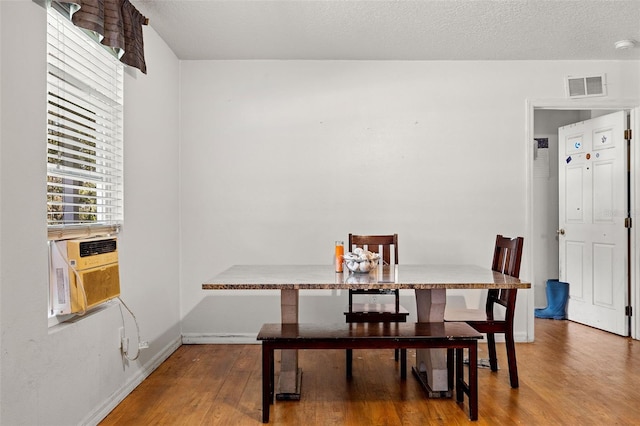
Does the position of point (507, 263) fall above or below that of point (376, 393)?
above

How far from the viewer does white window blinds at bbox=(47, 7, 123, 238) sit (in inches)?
86.8

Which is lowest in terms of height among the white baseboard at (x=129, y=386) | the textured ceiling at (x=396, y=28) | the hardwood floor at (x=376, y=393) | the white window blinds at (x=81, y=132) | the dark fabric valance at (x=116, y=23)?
the hardwood floor at (x=376, y=393)

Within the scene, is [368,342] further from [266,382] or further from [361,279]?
[266,382]

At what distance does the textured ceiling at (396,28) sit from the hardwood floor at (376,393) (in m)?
2.35

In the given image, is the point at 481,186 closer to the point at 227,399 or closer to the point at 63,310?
the point at 227,399

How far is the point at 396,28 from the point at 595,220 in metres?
2.73

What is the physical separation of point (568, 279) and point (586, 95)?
1.92 m

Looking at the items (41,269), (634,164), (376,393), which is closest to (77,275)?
(41,269)

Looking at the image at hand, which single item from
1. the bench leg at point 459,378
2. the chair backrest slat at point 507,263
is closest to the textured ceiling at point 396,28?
the chair backrest slat at point 507,263

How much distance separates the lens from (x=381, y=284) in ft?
7.89

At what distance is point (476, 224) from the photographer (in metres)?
4.12

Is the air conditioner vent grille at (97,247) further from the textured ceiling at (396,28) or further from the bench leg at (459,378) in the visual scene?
the bench leg at (459,378)

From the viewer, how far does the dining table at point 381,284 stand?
7.95 feet

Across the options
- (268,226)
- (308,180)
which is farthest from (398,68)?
(268,226)
